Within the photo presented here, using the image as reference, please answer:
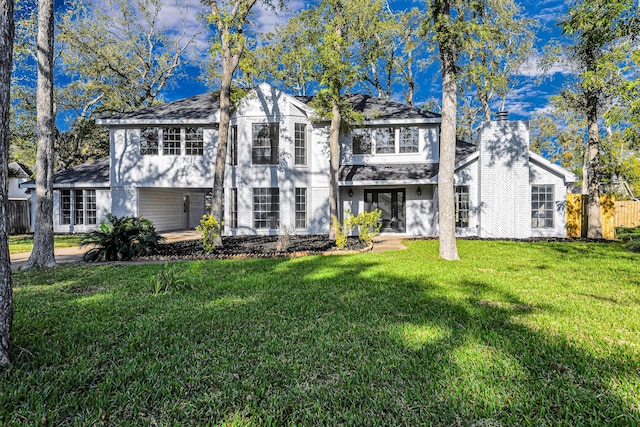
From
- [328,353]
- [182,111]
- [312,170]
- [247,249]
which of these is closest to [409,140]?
[312,170]

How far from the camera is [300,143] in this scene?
614 inches

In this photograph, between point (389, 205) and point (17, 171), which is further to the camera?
point (17, 171)

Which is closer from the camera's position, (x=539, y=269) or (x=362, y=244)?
(x=539, y=269)

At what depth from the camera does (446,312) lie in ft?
15.0

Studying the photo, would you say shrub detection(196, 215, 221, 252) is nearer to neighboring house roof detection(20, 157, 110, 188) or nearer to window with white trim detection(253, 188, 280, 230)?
window with white trim detection(253, 188, 280, 230)

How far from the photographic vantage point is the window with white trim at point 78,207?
17.2 metres

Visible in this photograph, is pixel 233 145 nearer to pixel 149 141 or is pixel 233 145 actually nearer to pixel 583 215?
pixel 149 141

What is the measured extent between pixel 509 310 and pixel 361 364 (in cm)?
277

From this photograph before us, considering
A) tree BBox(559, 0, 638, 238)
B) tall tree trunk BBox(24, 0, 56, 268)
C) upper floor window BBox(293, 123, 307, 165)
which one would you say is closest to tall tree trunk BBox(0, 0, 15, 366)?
tall tree trunk BBox(24, 0, 56, 268)

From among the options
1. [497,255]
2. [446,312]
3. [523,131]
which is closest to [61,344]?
[446,312]

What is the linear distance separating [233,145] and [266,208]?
3316 mm

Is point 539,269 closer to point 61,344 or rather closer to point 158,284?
point 158,284

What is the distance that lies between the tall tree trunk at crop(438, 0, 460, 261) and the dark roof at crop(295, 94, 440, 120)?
235 inches

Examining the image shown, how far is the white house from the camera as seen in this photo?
14.2m
